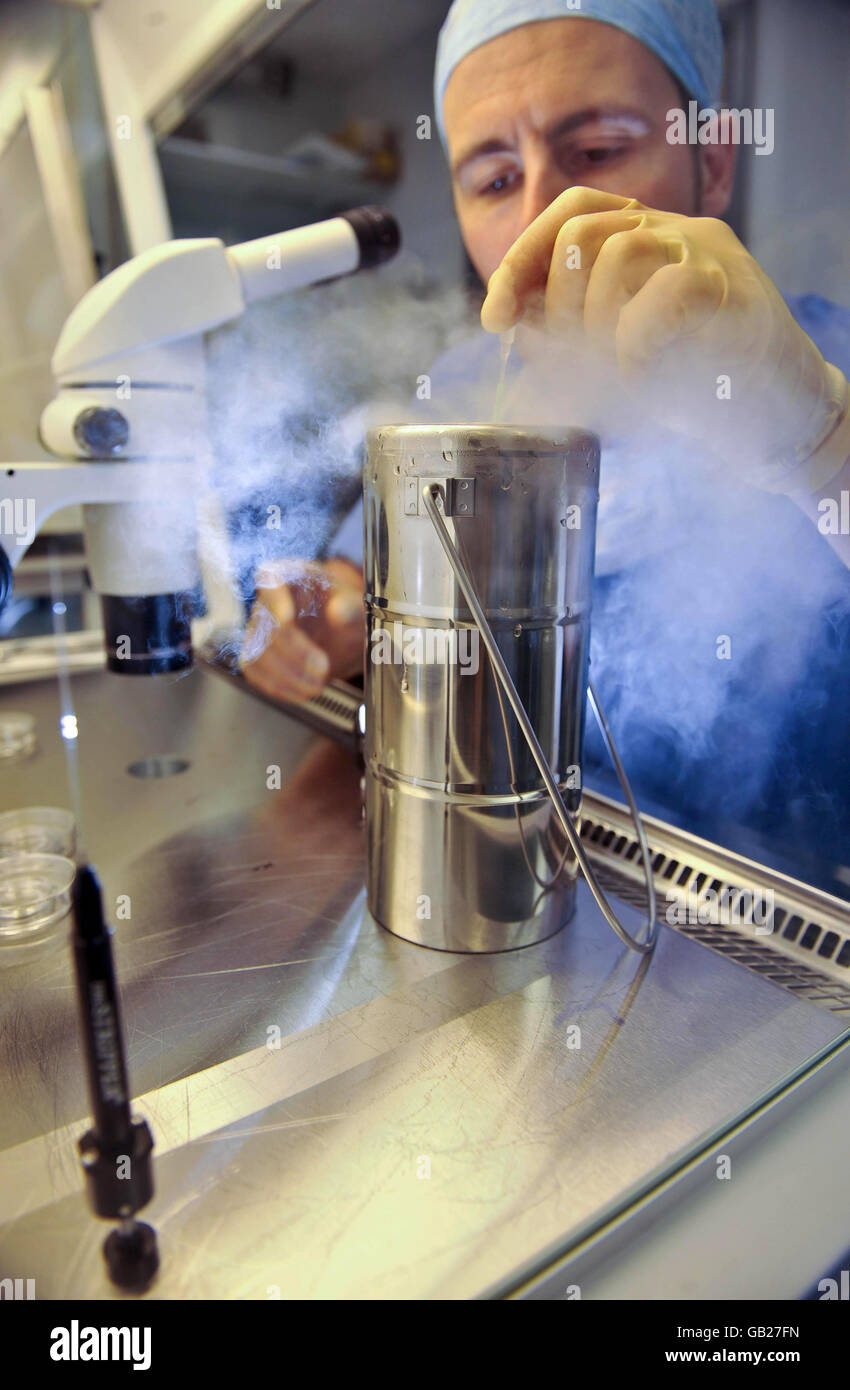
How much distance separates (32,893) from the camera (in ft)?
2.80

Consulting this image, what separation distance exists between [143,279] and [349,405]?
1.42 feet

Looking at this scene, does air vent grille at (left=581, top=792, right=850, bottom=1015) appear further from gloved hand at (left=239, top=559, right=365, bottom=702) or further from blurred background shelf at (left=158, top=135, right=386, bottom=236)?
blurred background shelf at (left=158, top=135, right=386, bottom=236)

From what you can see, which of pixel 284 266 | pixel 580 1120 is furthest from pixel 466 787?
pixel 284 266

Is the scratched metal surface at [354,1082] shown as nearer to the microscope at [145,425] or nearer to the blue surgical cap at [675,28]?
the microscope at [145,425]

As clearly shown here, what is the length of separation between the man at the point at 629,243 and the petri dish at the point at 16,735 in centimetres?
79

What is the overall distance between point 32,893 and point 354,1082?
44 centimetres

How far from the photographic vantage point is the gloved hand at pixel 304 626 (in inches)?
47.2

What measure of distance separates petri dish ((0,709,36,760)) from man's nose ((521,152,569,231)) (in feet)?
3.22

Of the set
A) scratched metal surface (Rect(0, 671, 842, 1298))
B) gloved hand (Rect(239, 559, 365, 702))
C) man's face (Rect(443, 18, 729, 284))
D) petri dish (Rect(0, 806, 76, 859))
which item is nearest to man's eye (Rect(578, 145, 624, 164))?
man's face (Rect(443, 18, 729, 284))

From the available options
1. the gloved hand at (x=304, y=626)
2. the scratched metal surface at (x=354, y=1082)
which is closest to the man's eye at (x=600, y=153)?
the gloved hand at (x=304, y=626)

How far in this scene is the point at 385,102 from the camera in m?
1.27

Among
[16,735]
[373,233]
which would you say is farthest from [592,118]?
[16,735]
